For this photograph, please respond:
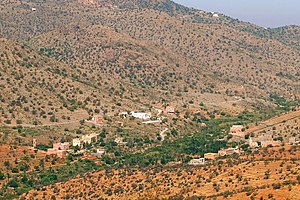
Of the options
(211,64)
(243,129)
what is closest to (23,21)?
(211,64)

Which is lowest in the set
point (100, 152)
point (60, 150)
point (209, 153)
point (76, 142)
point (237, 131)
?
point (100, 152)

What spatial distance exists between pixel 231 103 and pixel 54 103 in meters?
43.7

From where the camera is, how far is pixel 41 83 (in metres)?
123

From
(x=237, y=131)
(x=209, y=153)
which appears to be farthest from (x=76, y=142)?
(x=237, y=131)

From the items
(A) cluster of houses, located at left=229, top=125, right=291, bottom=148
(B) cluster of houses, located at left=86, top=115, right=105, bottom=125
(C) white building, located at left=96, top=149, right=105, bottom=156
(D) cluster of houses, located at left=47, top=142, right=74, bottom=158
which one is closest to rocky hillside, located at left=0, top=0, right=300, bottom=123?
(B) cluster of houses, located at left=86, top=115, right=105, bottom=125

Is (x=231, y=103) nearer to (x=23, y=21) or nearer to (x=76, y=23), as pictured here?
(x=76, y=23)

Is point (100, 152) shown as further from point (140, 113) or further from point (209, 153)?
point (140, 113)

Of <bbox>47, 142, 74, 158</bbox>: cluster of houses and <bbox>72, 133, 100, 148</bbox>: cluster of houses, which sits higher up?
<bbox>72, 133, 100, 148</bbox>: cluster of houses

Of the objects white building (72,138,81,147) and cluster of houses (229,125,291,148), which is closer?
cluster of houses (229,125,291,148)

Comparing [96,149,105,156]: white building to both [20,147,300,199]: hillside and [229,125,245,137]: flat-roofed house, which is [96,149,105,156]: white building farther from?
[20,147,300,199]: hillside

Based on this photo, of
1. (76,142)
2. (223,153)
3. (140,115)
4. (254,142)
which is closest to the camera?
(223,153)

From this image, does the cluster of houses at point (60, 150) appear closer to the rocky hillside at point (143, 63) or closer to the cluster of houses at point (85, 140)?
the cluster of houses at point (85, 140)

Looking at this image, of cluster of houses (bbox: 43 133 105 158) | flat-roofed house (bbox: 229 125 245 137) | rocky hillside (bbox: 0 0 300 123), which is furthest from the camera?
rocky hillside (bbox: 0 0 300 123)

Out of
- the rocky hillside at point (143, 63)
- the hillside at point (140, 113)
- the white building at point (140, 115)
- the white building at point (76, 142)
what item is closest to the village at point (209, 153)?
the white building at point (76, 142)
